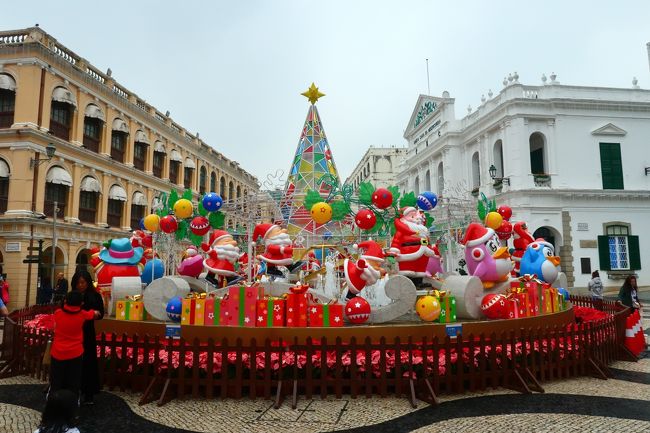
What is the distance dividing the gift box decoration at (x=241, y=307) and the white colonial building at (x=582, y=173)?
1999cm

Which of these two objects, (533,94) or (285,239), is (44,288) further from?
(533,94)

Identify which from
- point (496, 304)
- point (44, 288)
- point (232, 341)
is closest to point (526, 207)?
point (496, 304)

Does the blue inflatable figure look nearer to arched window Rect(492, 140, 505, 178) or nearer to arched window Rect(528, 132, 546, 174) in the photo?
arched window Rect(492, 140, 505, 178)

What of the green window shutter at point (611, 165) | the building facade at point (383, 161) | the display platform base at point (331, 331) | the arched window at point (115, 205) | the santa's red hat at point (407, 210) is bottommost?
the display platform base at point (331, 331)

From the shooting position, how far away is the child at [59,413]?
427cm

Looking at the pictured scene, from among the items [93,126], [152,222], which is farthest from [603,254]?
[93,126]

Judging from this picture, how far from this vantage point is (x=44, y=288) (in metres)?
18.5

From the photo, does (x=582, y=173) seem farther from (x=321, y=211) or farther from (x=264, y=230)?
(x=264, y=230)

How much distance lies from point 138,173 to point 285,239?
71.8 ft

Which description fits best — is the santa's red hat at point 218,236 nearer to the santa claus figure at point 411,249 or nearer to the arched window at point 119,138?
the santa claus figure at point 411,249

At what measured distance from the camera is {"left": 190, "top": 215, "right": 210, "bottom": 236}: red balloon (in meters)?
11.5

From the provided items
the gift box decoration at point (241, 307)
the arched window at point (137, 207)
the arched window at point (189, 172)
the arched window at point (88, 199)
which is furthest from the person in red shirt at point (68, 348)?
the arched window at point (189, 172)

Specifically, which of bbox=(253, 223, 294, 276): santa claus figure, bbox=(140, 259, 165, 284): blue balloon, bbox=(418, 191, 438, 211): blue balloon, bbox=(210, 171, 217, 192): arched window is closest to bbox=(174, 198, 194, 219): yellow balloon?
bbox=(140, 259, 165, 284): blue balloon

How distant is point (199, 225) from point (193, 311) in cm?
417
